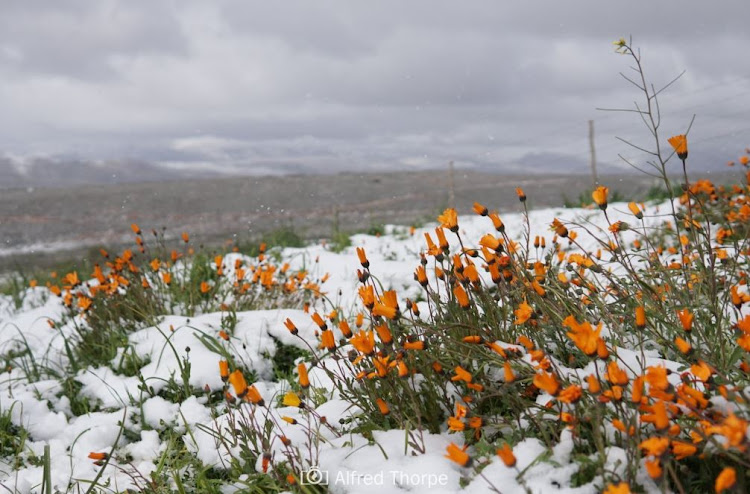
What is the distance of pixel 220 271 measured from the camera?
4266 mm

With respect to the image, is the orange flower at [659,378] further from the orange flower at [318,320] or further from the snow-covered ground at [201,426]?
the orange flower at [318,320]

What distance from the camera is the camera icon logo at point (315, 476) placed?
188 cm

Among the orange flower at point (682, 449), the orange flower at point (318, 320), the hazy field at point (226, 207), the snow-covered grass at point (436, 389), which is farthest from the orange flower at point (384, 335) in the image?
the hazy field at point (226, 207)

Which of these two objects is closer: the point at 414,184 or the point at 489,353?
the point at 489,353

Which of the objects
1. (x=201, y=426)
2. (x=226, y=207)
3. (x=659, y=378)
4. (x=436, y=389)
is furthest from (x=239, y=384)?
(x=226, y=207)

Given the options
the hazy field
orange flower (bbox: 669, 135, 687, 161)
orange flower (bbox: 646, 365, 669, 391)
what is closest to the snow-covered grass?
orange flower (bbox: 646, 365, 669, 391)

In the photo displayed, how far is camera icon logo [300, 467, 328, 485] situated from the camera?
1876 millimetres

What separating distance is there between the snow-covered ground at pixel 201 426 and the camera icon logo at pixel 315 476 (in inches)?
0.6

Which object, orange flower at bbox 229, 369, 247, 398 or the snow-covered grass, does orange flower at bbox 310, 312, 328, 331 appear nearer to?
the snow-covered grass

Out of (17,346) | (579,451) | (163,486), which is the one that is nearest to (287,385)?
(163,486)

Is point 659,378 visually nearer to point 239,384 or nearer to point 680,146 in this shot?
point 680,146

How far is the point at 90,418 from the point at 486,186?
22.6m

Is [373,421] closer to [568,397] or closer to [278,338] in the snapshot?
[568,397]

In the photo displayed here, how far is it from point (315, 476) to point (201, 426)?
0.77 metres
